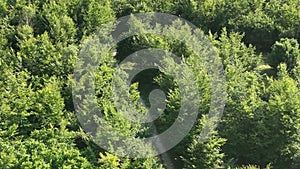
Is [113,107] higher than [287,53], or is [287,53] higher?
[287,53]

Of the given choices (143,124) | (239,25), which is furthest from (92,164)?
(239,25)

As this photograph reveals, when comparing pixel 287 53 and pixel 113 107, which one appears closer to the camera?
pixel 113 107

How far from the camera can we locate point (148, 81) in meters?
→ 46.5

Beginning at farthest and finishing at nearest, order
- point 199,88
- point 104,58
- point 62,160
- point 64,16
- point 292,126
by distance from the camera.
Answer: point 64,16 < point 104,58 < point 199,88 < point 292,126 < point 62,160

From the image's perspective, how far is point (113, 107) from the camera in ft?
108

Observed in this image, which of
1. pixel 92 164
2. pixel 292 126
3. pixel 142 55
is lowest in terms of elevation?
pixel 292 126

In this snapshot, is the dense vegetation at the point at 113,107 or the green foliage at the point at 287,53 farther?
the green foliage at the point at 287,53

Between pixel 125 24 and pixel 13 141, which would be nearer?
pixel 13 141

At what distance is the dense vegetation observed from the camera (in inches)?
1233

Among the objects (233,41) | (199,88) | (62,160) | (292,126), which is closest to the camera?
(62,160)

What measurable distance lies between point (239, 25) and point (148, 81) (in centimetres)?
1617

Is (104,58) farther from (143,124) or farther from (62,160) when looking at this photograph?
(62,160)

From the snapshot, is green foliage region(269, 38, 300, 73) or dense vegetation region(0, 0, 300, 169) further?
green foliage region(269, 38, 300, 73)

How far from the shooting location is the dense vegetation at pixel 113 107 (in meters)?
31.3
